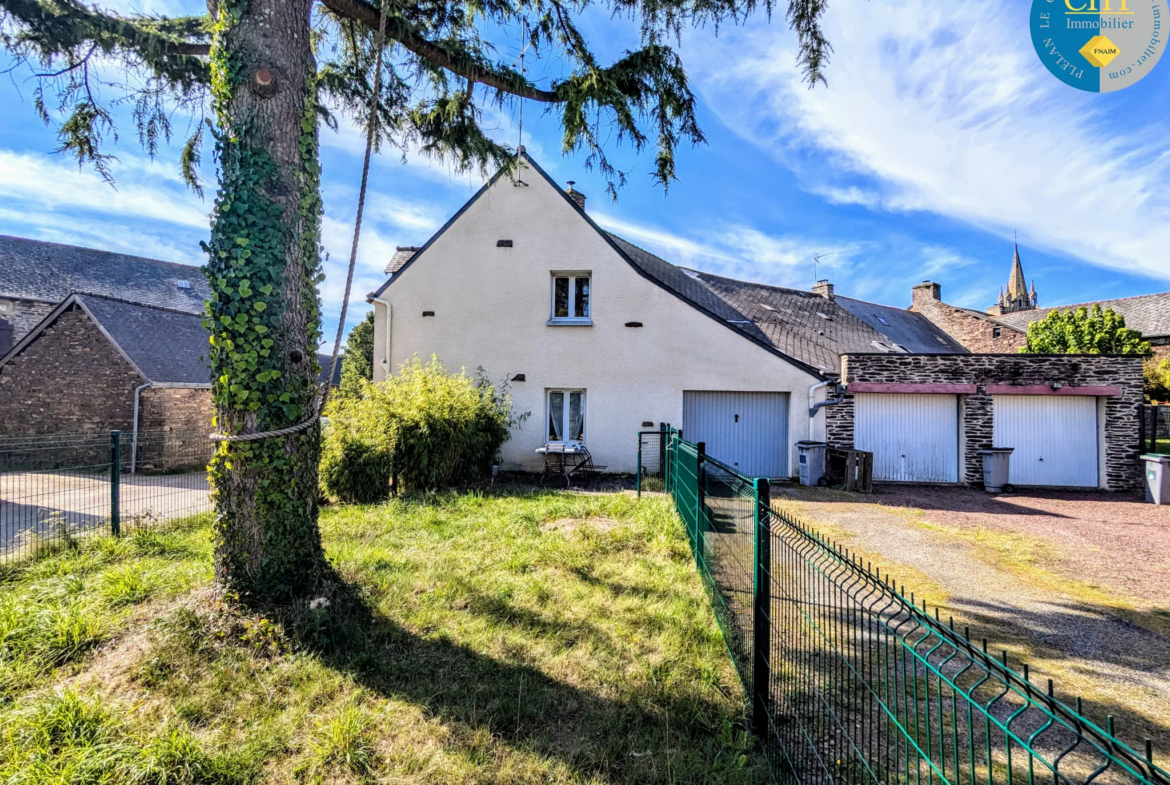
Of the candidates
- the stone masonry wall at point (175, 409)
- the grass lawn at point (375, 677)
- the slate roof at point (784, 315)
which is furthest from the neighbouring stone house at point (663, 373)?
the stone masonry wall at point (175, 409)

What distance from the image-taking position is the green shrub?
25.8 ft

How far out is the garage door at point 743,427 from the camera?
35.5ft

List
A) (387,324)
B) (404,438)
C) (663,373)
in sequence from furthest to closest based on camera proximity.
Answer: (387,324), (663,373), (404,438)

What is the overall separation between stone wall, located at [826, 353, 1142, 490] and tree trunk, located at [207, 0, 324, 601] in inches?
393

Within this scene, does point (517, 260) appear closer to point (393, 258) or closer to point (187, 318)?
point (393, 258)

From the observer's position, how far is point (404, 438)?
27.0ft

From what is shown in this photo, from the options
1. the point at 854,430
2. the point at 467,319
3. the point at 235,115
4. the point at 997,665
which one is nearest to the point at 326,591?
the point at 235,115

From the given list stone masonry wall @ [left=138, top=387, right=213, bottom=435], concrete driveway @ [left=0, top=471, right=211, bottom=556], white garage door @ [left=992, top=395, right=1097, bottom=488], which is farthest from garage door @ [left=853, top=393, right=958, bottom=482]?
stone masonry wall @ [left=138, top=387, right=213, bottom=435]

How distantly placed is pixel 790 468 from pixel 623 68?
27.3ft

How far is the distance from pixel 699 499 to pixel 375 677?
2741 mm

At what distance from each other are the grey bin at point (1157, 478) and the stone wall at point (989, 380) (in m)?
1.06

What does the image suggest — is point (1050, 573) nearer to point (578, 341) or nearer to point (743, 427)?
point (743, 427)

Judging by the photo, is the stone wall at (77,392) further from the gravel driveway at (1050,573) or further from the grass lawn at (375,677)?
the gravel driveway at (1050,573)

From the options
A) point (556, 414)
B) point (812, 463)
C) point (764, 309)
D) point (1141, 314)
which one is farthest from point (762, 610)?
point (1141, 314)
